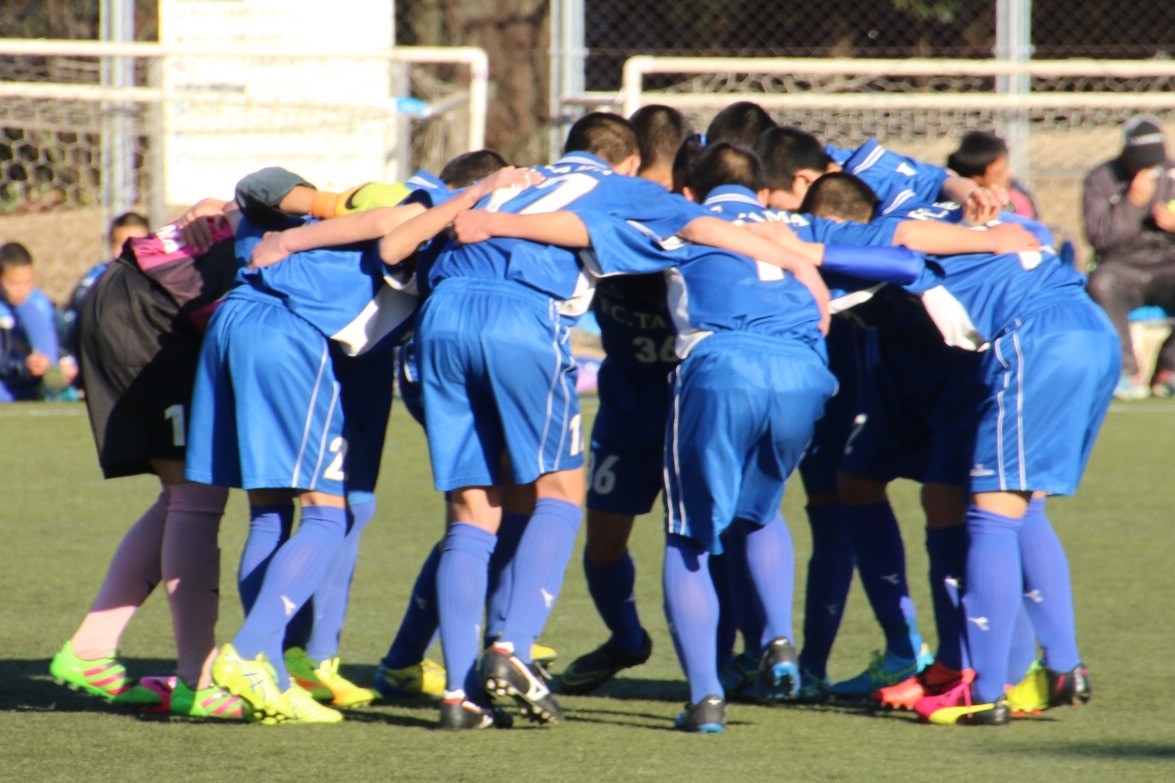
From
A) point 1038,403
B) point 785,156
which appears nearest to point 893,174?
point 785,156

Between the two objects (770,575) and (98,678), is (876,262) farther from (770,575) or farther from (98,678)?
(98,678)

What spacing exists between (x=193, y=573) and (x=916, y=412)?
6.82 ft

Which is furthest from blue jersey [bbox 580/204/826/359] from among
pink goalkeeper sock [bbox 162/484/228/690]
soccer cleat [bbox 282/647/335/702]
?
soccer cleat [bbox 282/647/335/702]

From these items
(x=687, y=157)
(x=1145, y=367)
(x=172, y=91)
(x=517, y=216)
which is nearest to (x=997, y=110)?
(x=1145, y=367)

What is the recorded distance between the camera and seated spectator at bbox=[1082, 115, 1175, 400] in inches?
477

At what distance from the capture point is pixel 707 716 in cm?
441

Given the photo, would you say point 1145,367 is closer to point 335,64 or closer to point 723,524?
point 335,64

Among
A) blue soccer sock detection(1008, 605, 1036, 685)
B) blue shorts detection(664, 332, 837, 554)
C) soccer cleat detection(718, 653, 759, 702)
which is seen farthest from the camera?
soccer cleat detection(718, 653, 759, 702)

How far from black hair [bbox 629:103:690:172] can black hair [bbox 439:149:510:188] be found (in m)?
0.44

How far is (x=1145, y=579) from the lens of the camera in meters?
6.68

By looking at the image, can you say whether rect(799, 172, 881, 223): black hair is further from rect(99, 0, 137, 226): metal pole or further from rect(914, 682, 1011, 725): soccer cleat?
rect(99, 0, 137, 226): metal pole

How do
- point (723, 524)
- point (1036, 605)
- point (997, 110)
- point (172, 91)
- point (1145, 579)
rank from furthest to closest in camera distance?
point (997, 110) < point (172, 91) < point (1145, 579) < point (1036, 605) < point (723, 524)

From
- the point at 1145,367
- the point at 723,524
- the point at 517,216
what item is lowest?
the point at 1145,367

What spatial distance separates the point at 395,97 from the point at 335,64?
0.55 metres
